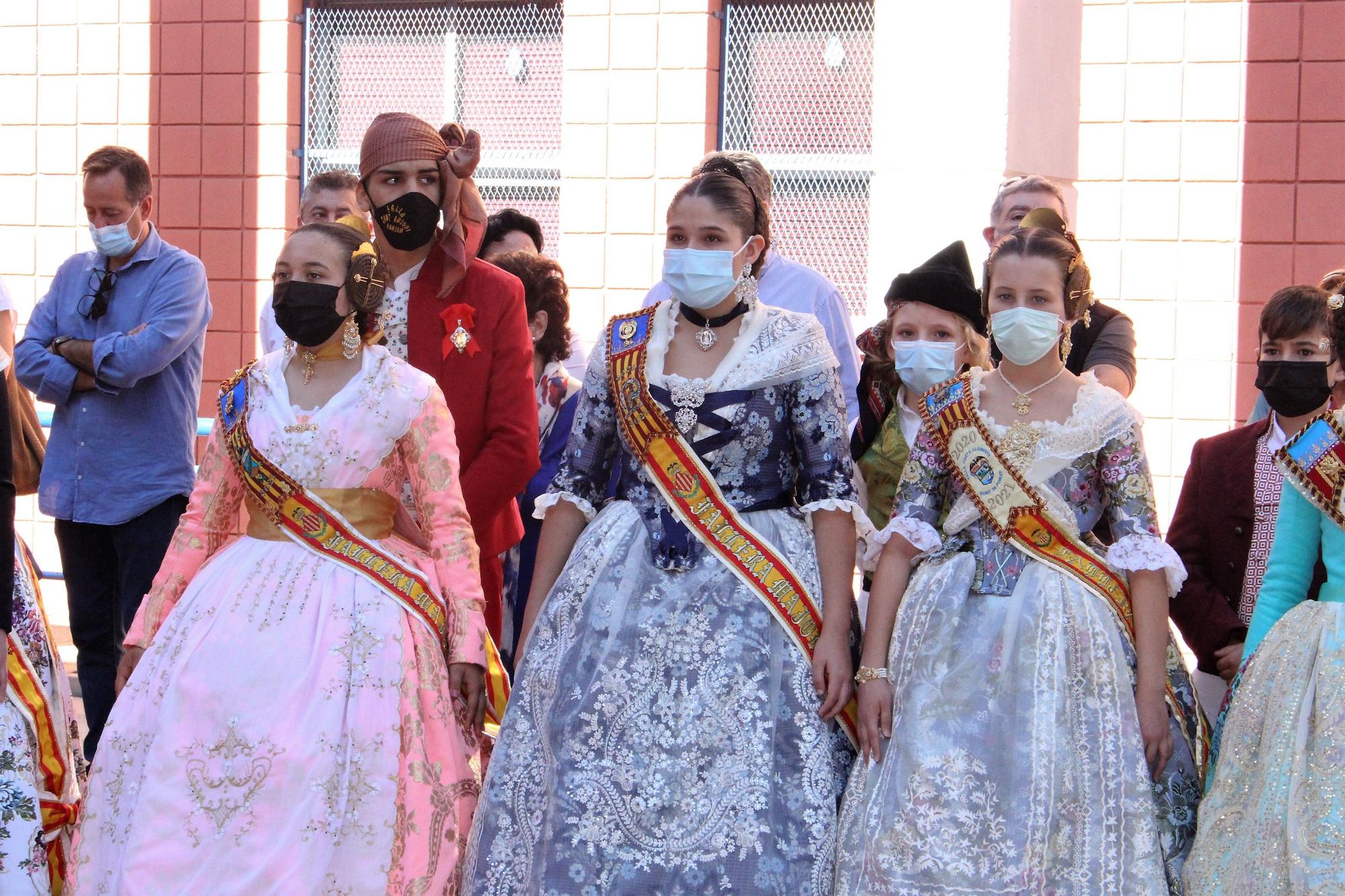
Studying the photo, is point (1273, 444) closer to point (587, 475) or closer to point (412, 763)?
point (587, 475)

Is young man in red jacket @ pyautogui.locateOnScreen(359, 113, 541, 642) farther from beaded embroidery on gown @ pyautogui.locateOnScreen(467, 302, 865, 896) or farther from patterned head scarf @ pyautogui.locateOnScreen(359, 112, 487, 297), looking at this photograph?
beaded embroidery on gown @ pyautogui.locateOnScreen(467, 302, 865, 896)

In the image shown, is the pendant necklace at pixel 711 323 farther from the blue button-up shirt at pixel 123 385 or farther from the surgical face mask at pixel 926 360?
the blue button-up shirt at pixel 123 385

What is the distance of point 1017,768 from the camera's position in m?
3.23

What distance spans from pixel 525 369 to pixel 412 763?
121 centimetres

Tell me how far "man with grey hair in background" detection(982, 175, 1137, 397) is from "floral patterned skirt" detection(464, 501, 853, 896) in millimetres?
1236

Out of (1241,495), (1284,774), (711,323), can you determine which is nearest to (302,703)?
(711,323)

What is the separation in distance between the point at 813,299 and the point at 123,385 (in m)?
2.14

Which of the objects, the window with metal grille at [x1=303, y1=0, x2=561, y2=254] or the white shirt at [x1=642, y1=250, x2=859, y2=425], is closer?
the white shirt at [x1=642, y1=250, x2=859, y2=425]

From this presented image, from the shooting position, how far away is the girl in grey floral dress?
3295 mm

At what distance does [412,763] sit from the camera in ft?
11.4

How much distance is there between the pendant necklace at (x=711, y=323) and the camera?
3.67 metres

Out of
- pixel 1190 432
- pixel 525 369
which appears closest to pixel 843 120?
pixel 1190 432

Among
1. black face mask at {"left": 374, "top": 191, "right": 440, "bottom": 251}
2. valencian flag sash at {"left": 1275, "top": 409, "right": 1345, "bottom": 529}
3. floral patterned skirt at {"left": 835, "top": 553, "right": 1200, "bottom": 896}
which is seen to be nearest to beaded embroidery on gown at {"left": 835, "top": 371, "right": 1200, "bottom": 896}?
floral patterned skirt at {"left": 835, "top": 553, "right": 1200, "bottom": 896}

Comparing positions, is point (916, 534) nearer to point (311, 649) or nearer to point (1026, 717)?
point (1026, 717)
